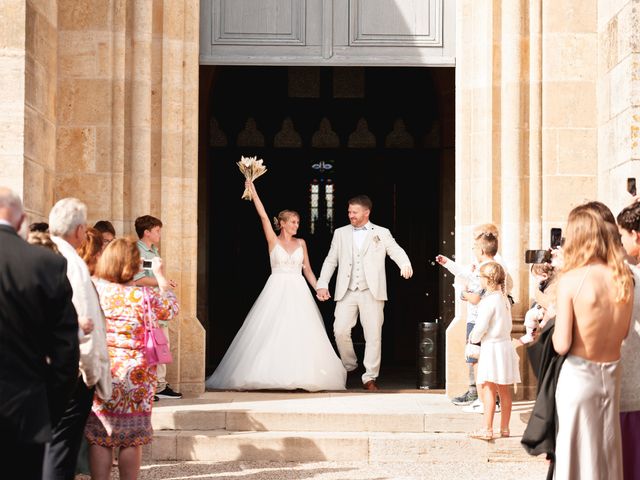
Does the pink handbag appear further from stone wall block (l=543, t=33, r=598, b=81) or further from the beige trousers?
stone wall block (l=543, t=33, r=598, b=81)

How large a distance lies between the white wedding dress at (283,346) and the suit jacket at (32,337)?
556cm

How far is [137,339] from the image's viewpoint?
6.02 metres

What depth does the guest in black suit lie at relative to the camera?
4160 millimetres

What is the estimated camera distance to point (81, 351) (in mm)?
5262

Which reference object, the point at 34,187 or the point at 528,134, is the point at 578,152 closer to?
the point at 528,134

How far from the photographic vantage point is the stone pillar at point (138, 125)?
Result: 30.3 ft

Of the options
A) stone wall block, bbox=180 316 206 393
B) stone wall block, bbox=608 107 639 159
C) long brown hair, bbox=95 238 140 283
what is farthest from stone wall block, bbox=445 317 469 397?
long brown hair, bbox=95 238 140 283

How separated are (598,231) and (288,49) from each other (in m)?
5.52

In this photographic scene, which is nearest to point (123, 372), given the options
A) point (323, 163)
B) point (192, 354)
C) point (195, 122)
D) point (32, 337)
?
point (32, 337)

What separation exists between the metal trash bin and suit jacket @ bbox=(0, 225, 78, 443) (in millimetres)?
6033

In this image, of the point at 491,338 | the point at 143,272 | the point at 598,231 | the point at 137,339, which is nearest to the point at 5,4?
the point at 143,272

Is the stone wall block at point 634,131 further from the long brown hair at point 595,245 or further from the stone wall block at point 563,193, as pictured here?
the long brown hair at point 595,245

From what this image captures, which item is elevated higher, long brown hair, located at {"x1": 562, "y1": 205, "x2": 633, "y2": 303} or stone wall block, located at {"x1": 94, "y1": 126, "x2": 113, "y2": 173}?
stone wall block, located at {"x1": 94, "y1": 126, "x2": 113, "y2": 173}

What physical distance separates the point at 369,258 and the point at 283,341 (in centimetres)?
103
